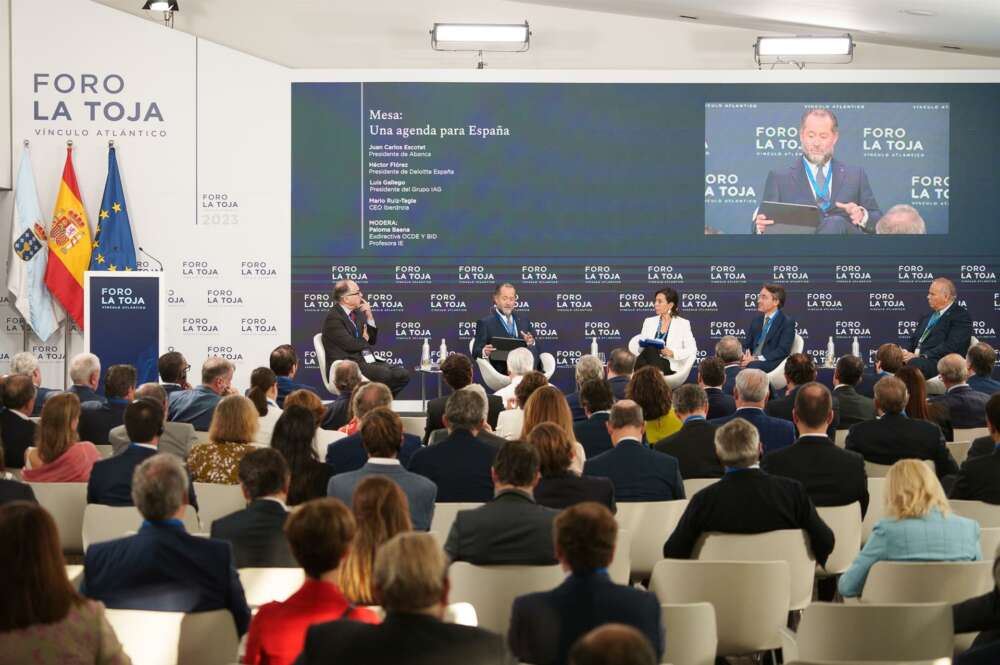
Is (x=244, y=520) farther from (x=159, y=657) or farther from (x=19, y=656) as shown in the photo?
(x=19, y=656)

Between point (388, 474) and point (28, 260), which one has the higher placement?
point (28, 260)

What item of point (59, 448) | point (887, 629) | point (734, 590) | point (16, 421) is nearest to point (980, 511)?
point (734, 590)

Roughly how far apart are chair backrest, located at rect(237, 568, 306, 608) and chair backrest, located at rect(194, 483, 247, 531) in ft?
4.21

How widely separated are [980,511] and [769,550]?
1.15m

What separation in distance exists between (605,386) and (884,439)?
4.58ft

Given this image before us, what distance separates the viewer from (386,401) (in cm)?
603

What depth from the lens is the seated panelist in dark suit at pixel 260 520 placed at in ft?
13.5

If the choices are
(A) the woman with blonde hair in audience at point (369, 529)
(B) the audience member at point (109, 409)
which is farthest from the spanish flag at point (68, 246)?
(A) the woman with blonde hair in audience at point (369, 529)

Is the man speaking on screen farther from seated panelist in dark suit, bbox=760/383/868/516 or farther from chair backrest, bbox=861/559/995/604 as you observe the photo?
chair backrest, bbox=861/559/995/604

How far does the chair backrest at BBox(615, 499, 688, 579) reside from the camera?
16.2 feet

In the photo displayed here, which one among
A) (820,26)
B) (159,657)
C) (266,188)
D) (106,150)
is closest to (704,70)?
(820,26)

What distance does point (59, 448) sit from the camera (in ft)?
18.1

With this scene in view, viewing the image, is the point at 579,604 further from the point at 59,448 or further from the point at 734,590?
the point at 59,448

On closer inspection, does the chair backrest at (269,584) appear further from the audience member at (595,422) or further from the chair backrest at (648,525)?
the audience member at (595,422)
